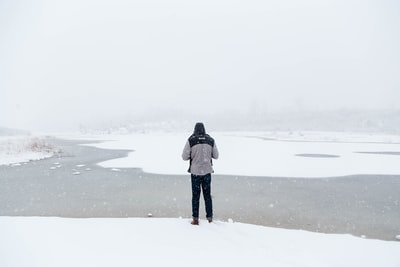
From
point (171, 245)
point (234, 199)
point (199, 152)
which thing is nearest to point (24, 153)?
point (234, 199)

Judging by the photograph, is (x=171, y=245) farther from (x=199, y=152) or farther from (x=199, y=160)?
(x=199, y=152)

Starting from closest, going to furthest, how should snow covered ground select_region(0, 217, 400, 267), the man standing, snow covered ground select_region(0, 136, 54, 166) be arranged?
snow covered ground select_region(0, 217, 400, 267) → the man standing → snow covered ground select_region(0, 136, 54, 166)

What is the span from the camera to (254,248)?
604 cm

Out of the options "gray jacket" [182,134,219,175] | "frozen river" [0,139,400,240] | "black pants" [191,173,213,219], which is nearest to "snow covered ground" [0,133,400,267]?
"black pants" [191,173,213,219]

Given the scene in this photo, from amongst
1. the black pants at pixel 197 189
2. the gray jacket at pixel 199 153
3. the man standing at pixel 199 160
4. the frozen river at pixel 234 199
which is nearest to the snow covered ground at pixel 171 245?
the black pants at pixel 197 189

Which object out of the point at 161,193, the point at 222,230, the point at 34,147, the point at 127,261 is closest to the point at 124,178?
the point at 161,193

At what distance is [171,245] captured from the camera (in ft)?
19.9

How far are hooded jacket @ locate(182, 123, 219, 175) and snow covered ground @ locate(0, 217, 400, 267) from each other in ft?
4.29

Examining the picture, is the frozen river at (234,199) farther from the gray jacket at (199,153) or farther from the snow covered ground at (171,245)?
the gray jacket at (199,153)

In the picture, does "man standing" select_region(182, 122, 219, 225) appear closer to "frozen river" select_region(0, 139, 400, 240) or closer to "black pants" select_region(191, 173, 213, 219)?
"black pants" select_region(191, 173, 213, 219)

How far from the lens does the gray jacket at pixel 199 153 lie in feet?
24.2

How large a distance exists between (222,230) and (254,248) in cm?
109

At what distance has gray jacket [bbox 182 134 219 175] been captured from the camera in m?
7.37

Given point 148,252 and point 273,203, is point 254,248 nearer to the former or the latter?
point 148,252
